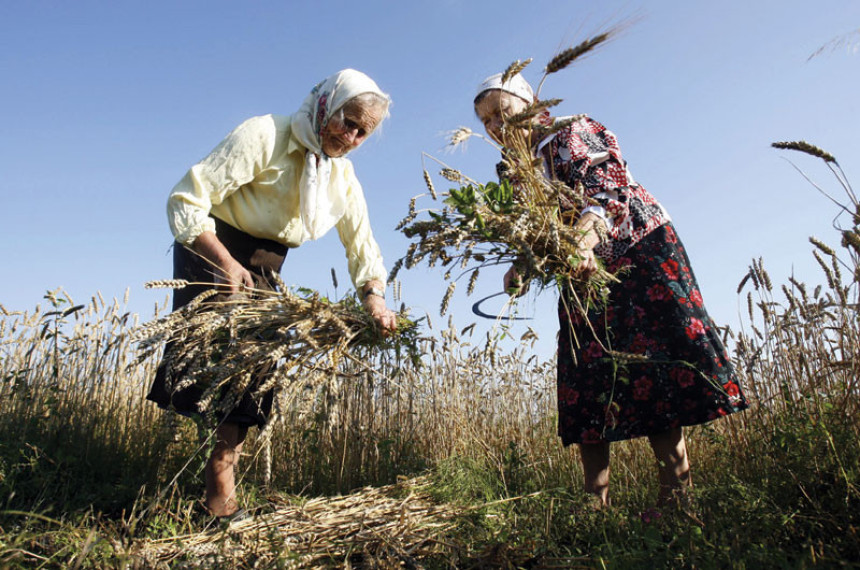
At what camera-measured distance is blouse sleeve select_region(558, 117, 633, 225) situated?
6.46ft

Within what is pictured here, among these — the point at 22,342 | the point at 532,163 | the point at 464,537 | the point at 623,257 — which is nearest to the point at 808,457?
the point at 623,257

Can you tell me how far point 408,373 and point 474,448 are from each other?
25.0 inches

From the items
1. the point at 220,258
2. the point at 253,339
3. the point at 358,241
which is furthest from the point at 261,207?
the point at 253,339

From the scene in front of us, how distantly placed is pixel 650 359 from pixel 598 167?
74 centimetres

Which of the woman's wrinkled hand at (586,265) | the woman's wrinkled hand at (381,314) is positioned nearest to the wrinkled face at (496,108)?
the woman's wrinkled hand at (586,265)

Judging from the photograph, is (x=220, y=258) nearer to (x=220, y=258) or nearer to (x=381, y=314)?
(x=220, y=258)

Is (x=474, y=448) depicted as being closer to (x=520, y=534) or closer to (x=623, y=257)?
(x=520, y=534)

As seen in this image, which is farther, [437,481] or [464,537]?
[437,481]

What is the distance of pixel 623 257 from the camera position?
2008mm

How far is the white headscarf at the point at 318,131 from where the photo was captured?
7.20ft

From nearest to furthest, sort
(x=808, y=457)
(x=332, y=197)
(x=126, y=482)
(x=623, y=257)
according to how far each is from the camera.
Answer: (x=808, y=457) → (x=623, y=257) → (x=332, y=197) → (x=126, y=482)

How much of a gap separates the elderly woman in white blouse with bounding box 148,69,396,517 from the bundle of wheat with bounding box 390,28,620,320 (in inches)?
18.1

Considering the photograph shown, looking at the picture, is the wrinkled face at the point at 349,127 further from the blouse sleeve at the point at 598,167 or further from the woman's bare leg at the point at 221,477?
the woman's bare leg at the point at 221,477

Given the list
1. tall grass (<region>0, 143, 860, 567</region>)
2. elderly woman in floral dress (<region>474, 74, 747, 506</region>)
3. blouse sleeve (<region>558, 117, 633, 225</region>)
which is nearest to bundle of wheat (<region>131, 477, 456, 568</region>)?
tall grass (<region>0, 143, 860, 567</region>)
